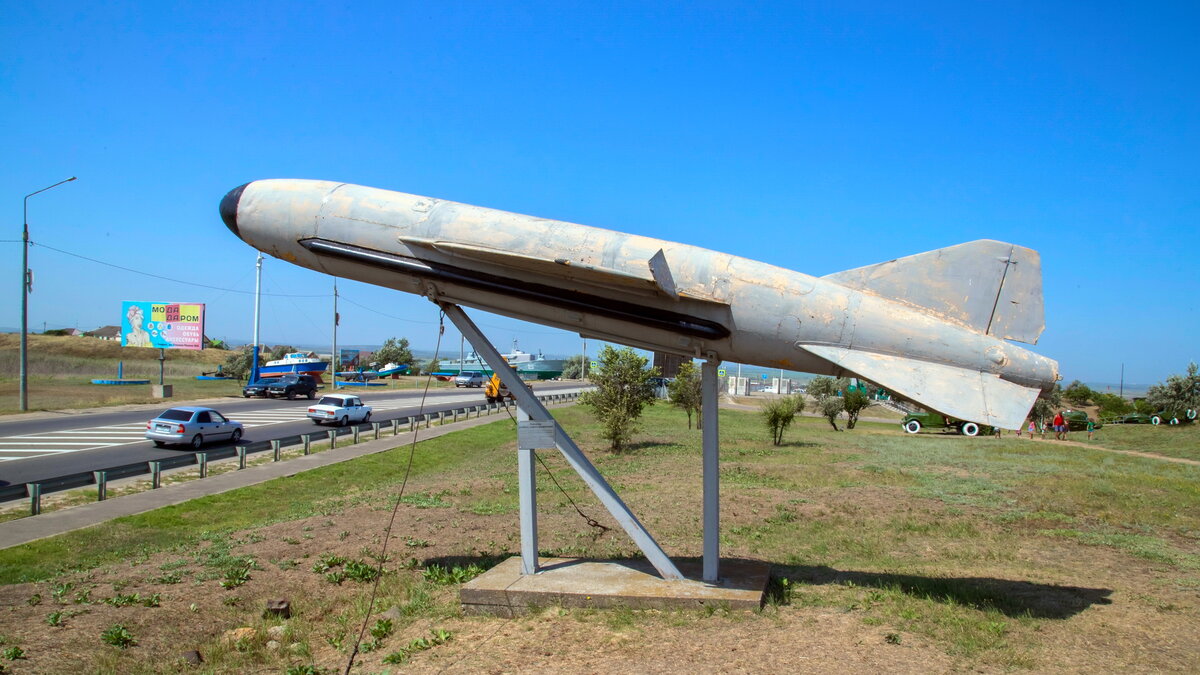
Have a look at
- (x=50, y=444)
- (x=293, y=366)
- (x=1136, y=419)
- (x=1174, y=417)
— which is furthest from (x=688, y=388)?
(x=293, y=366)

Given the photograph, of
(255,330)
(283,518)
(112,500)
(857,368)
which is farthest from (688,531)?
(255,330)

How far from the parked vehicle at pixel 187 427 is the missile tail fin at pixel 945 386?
22376mm

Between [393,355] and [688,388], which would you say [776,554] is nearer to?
[688,388]

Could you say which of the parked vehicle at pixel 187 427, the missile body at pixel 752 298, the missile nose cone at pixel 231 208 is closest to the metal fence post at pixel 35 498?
the missile nose cone at pixel 231 208

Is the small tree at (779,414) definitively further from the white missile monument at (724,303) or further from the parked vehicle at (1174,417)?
the parked vehicle at (1174,417)

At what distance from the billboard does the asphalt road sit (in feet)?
22.5

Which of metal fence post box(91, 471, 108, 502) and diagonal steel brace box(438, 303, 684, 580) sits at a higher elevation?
diagonal steel brace box(438, 303, 684, 580)

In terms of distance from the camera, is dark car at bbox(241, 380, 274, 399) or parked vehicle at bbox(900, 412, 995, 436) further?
dark car at bbox(241, 380, 274, 399)

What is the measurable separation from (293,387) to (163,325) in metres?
9.21

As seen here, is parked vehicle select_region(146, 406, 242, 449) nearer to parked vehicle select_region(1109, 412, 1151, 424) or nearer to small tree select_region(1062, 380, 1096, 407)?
parked vehicle select_region(1109, 412, 1151, 424)

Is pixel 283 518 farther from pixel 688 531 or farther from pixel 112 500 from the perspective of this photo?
pixel 688 531

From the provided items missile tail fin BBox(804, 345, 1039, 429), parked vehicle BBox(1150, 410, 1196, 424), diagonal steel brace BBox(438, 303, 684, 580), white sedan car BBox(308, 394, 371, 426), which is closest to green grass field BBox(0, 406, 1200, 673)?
diagonal steel brace BBox(438, 303, 684, 580)

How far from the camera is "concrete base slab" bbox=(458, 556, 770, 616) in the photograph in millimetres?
7980

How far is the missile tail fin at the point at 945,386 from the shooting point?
760cm
